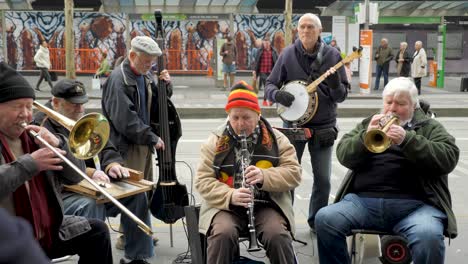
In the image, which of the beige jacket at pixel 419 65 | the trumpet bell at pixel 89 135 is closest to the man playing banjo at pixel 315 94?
the trumpet bell at pixel 89 135

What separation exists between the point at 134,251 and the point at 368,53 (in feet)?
49.3

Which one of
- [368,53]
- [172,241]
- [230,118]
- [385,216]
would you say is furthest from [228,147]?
[368,53]

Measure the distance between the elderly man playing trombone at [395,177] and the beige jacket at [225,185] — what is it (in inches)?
11.2

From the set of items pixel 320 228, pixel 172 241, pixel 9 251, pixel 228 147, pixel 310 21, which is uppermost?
pixel 310 21

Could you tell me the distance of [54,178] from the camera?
360cm

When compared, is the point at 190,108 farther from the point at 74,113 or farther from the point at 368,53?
the point at 74,113

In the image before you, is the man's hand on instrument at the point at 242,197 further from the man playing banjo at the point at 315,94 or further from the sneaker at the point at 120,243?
the sneaker at the point at 120,243

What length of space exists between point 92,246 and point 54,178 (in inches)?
19.3

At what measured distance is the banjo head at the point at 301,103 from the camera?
525 cm

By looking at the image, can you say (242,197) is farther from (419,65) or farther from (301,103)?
(419,65)

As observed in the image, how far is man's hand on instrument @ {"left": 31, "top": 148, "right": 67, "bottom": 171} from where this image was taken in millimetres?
3229

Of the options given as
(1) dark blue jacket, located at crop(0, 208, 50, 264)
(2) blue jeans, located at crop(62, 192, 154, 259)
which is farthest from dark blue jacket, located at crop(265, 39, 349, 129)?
(1) dark blue jacket, located at crop(0, 208, 50, 264)

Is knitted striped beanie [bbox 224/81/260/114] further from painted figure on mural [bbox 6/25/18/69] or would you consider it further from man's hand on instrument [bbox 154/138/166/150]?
painted figure on mural [bbox 6/25/18/69]

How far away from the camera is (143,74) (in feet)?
16.1
